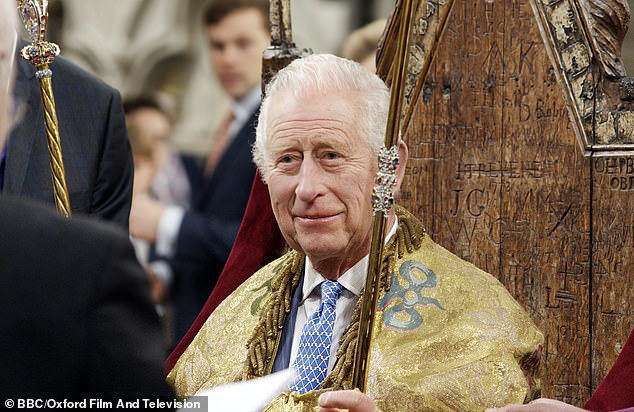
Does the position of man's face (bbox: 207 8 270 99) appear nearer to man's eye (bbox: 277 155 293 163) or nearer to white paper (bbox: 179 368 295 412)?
man's eye (bbox: 277 155 293 163)

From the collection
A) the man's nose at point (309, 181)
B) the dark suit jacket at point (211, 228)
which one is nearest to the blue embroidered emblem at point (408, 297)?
the man's nose at point (309, 181)

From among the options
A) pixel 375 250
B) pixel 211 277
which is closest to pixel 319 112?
pixel 375 250

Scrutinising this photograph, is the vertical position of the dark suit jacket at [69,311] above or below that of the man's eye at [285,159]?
below

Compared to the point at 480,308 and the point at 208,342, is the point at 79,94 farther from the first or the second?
the point at 480,308

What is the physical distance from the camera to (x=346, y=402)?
2.67m

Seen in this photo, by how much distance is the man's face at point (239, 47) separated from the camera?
18.5 ft

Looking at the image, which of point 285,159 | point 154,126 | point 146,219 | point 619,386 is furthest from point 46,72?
point 154,126

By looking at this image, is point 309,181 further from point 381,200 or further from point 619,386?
point 619,386

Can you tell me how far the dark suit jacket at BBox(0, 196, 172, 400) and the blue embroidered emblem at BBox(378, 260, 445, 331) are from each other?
49.9 inches

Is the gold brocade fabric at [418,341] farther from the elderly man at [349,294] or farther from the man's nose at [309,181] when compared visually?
the man's nose at [309,181]

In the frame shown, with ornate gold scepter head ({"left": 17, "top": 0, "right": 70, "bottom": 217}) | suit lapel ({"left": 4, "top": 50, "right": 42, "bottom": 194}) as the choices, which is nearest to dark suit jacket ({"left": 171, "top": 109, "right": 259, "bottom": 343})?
suit lapel ({"left": 4, "top": 50, "right": 42, "bottom": 194})

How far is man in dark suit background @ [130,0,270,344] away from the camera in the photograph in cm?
511

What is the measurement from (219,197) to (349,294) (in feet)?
6.48

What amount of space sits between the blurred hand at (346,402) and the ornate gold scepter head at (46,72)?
909 millimetres
